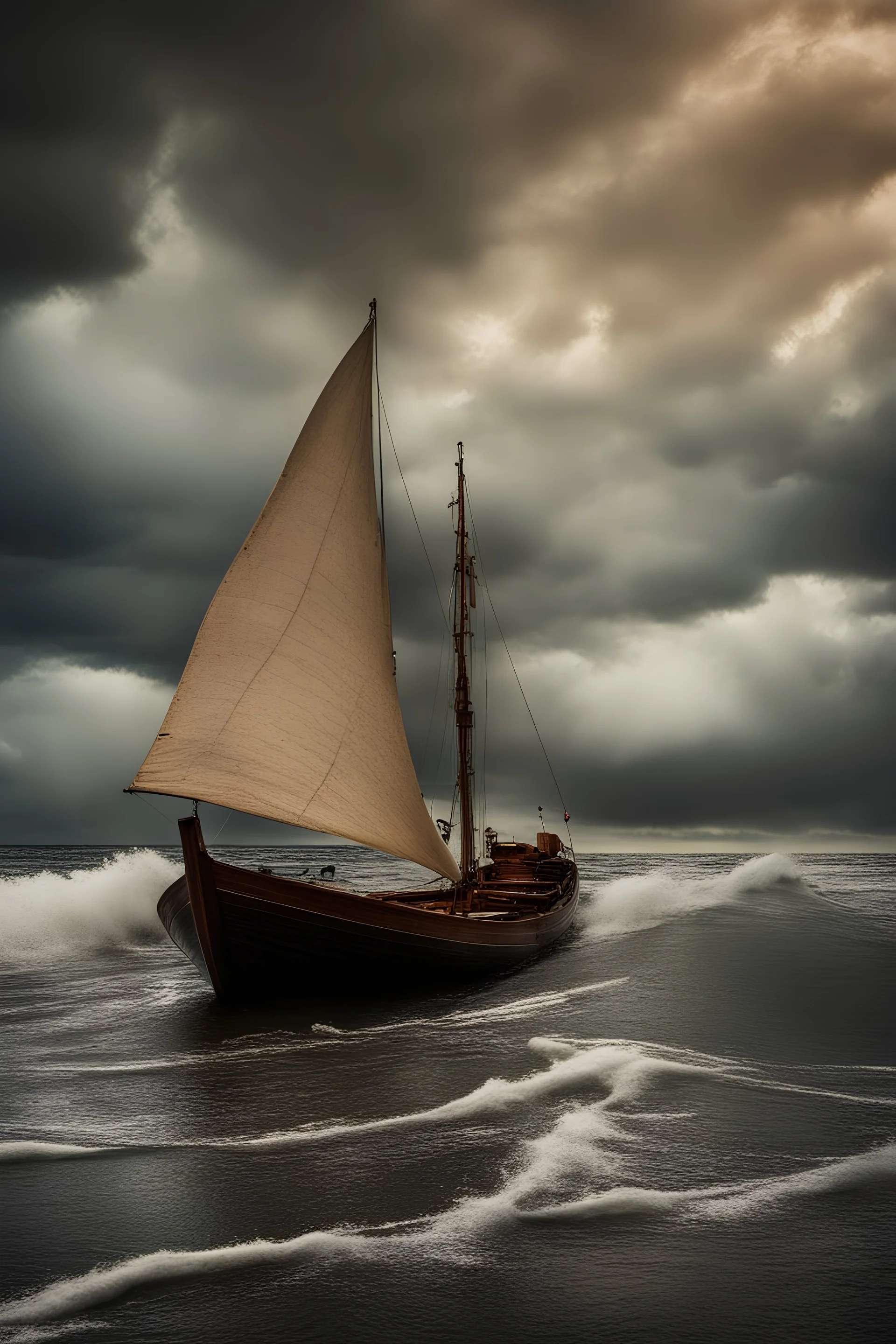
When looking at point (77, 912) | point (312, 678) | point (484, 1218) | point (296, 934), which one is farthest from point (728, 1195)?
point (77, 912)

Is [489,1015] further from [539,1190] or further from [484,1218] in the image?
[484,1218]

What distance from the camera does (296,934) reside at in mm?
16531

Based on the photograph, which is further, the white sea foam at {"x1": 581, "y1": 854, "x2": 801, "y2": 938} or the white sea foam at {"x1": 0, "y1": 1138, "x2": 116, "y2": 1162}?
the white sea foam at {"x1": 581, "y1": 854, "x2": 801, "y2": 938}

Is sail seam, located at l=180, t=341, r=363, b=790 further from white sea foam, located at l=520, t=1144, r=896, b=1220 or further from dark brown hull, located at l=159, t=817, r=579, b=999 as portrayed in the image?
white sea foam, located at l=520, t=1144, r=896, b=1220

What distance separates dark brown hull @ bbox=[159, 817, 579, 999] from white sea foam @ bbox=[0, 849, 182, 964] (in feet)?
39.0

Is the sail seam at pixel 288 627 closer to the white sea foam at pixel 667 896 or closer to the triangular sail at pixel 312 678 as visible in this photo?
the triangular sail at pixel 312 678

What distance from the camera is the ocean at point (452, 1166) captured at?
594 centimetres

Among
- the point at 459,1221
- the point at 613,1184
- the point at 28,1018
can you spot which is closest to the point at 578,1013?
the point at 613,1184

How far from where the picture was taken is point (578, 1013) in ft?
55.2

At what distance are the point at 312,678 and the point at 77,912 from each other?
20477mm

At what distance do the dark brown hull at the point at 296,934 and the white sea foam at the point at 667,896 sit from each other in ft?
40.6

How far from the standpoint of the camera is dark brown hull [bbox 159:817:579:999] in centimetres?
1612

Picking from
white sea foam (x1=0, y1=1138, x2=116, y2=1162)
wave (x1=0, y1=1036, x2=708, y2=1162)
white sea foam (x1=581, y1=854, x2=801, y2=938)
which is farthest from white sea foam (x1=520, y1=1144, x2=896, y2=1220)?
white sea foam (x1=581, y1=854, x2=801, y2=938)

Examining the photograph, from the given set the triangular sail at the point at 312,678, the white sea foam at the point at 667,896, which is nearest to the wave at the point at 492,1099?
the triangular sail at the point at 312,678
